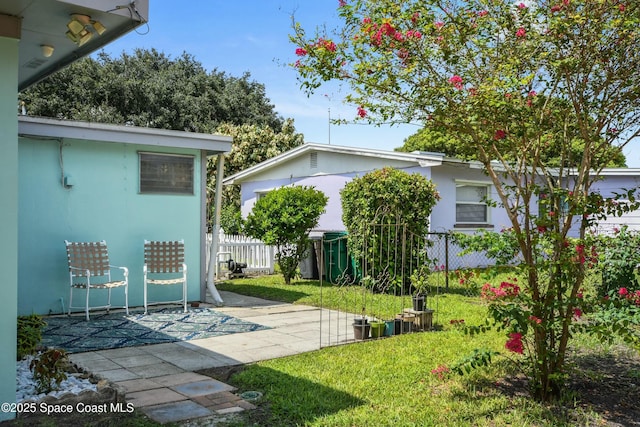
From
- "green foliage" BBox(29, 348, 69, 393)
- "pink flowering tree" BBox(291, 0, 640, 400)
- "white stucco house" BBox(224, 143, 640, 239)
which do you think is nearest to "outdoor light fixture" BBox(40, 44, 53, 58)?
"pink flowering tree" BBox(291, 0, 640, 400)

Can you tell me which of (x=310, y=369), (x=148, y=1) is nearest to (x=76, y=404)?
(x=310, y=369)

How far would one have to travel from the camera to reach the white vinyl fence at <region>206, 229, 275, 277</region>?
44.6 feet

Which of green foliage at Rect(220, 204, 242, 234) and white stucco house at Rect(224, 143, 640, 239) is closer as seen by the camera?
white stucco house at Rect(224, 143, 640, 239)

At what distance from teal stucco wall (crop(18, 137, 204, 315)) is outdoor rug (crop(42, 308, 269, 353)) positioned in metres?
0.56

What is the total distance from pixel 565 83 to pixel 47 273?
7508 millimetres

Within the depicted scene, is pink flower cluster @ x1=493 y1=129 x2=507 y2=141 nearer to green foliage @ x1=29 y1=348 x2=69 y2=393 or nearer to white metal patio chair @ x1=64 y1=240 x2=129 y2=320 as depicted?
green foliage @ x1=29 y1=348 x2=69 y2=393

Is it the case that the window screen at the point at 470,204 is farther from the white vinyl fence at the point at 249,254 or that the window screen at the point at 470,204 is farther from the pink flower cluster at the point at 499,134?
the pink flower cluster at the point at 499,134

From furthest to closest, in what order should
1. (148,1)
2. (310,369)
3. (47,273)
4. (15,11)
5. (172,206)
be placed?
(172,206), (47,273), (310,369), (148,1), (15,11)

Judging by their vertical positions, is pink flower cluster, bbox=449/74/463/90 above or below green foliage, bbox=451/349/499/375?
above

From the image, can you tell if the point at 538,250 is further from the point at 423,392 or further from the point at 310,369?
the point at 310,369

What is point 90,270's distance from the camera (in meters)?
8.06

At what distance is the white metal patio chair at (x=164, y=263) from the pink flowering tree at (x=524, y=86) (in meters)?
5.04

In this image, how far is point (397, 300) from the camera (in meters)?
9.57

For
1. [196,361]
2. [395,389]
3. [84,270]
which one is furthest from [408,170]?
[395,389]
